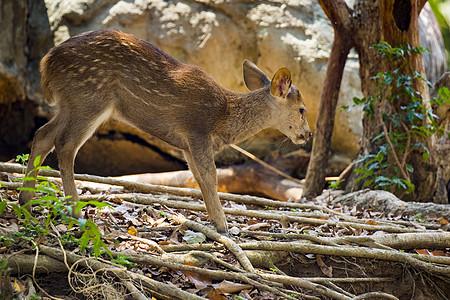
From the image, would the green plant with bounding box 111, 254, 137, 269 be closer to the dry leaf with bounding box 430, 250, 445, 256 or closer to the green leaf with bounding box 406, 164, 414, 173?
the dry leaf with bounding box 430, 250, 445, 256

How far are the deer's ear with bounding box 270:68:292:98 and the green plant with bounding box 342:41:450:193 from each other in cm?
259

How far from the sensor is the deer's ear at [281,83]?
4.82 meters

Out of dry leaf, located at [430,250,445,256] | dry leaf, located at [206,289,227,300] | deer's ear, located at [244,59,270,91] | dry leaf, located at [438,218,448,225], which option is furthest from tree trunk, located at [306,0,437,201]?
dry leaf, located at [206,289,227,300]

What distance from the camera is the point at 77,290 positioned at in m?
3.06

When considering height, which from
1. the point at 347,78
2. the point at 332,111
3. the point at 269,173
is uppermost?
the point at 347,78

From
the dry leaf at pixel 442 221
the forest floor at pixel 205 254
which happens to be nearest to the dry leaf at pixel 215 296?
the forest floor at pixel 205 254

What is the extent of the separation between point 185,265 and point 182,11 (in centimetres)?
746

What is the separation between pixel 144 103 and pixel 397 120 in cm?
427

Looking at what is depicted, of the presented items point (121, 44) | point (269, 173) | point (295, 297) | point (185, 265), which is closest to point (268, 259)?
point (295, 297)

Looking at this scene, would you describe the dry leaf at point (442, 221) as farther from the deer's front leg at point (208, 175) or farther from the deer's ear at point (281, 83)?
the deer's front leg at point (208, 175)

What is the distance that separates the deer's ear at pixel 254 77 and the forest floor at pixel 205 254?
1.35 m

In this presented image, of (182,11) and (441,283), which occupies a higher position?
(182,11)

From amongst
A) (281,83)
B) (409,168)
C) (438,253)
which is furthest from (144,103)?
(409,168)

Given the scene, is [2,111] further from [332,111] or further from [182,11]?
[332,111]
